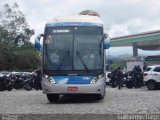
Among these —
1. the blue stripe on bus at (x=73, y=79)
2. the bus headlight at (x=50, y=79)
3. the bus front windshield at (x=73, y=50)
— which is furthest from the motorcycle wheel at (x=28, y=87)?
the blue stripe on bus at (x=73, y=79)

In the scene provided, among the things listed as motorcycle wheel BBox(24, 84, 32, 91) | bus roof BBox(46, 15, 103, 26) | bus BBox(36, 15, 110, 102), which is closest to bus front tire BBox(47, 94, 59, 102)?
bus BBox(36, 15, 110, 102)

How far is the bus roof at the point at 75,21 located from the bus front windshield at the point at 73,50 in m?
0.37

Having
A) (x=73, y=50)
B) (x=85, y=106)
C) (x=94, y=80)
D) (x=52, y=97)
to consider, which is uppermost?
(x=73, y=50)

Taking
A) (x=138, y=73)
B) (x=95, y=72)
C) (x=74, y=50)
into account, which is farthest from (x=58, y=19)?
(x=138, y=73)

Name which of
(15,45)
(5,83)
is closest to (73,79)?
(5,83)

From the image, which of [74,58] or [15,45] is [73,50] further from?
[15,45]

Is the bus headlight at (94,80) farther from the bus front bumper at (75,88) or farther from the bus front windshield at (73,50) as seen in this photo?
the bus front windshield at (73,50)

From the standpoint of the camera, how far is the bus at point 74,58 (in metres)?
16.5

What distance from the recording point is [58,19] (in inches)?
703

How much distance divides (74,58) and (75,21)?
1.75 meters

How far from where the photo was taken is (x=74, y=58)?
16.8m

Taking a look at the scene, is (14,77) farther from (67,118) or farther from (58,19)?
(67,118)

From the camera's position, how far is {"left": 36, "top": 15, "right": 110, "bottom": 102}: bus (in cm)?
1647

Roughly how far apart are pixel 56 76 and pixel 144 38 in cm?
5102
